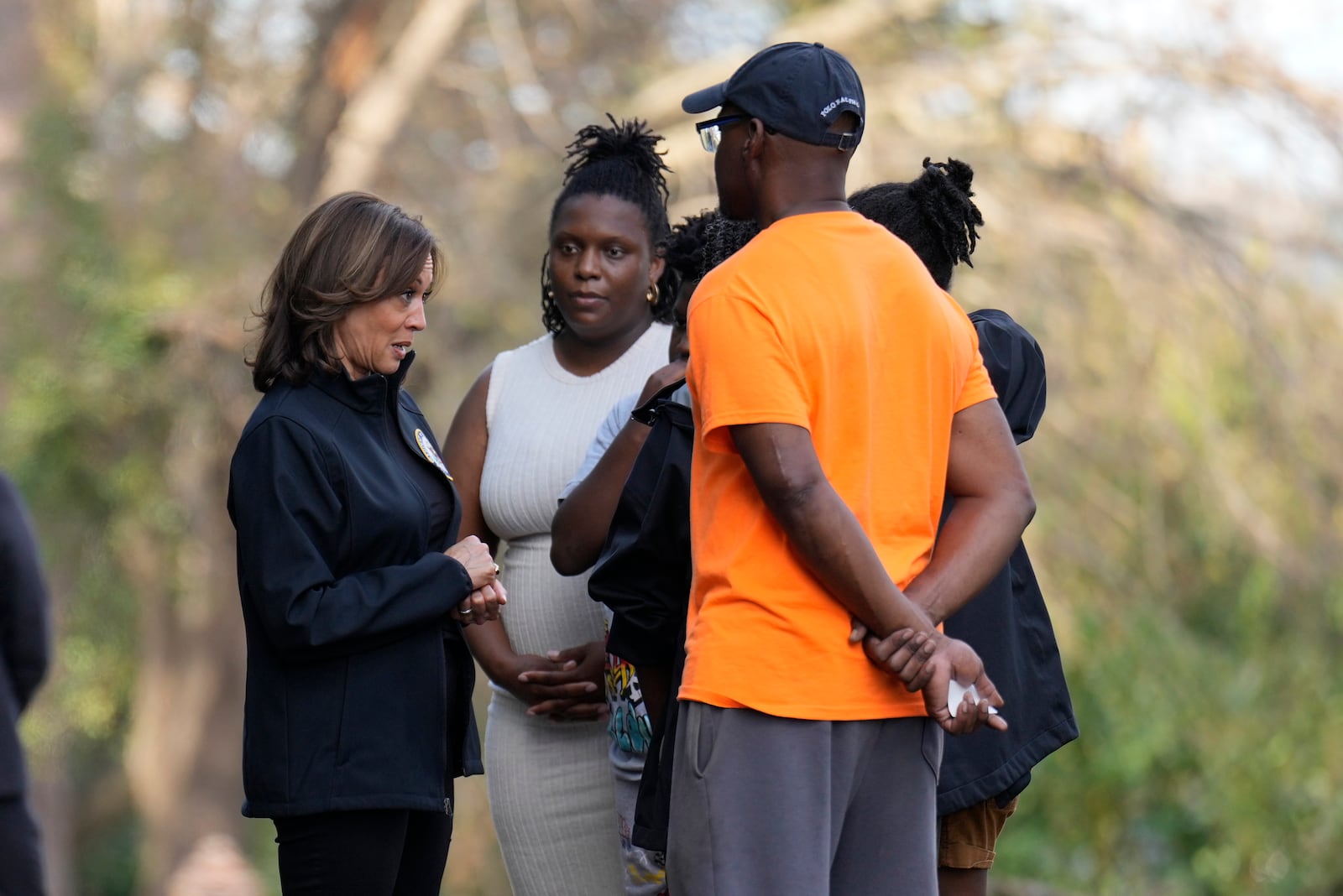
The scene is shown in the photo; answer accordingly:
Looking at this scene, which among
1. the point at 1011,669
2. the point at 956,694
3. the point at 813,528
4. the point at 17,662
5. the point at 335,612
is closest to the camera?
the point at 813,528

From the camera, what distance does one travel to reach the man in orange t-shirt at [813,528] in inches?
85.6

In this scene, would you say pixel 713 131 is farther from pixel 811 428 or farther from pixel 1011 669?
pixel 1011 669

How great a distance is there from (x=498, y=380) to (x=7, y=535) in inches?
43.7

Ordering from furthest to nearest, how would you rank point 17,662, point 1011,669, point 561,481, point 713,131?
point 561,481, point 17,662, point 1011,669, point 713,131

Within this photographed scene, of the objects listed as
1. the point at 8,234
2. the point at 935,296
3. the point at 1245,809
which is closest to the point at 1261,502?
the point at 1245,809

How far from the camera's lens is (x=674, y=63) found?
34.2ft

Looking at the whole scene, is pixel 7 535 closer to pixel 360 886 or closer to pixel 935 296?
pixel 360 886

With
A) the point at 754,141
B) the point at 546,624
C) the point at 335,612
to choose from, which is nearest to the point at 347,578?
the point at 335,612

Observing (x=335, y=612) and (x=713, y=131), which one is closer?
(x=713, y=131)

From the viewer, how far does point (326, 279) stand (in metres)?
2.78

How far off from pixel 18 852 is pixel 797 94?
6.18 feet

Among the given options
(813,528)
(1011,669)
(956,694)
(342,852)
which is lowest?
(342,852)

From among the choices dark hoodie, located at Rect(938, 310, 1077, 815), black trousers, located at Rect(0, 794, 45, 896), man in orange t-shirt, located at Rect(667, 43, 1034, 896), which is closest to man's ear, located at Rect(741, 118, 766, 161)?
man in orange t-shirt, located at Rect(667, 43, 1034, 896)

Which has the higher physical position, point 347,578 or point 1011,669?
point 347,578
